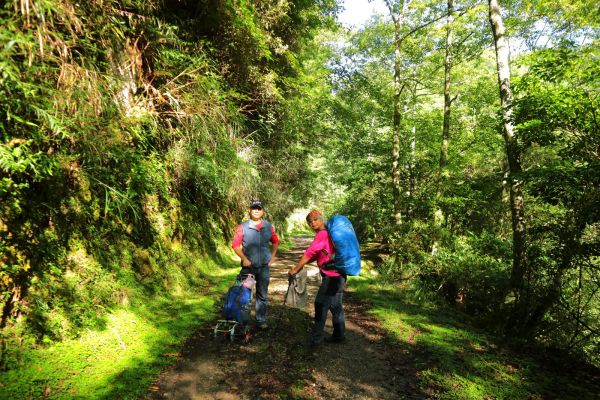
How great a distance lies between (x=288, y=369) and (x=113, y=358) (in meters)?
2.26

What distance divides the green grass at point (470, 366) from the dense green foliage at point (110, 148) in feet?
15.4

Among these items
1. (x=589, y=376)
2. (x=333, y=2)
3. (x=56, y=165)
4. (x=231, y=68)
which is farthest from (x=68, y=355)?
(x=333, y=2)

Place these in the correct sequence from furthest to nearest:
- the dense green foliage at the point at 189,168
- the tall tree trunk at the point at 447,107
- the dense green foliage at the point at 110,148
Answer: the tall tree trunk at the point at 447,107 → the dense green foliage at the point at 189,168 → the dense green foliage at the point at 110,148

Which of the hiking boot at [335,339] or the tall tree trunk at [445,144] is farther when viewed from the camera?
the tall tree trunk at [445,144]

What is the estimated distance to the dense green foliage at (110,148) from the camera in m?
3.41

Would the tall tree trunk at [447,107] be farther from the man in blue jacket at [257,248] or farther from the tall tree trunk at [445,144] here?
the man in blue jacket at [257,248]

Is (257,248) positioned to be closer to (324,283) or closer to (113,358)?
(324,283)

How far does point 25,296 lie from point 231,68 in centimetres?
796

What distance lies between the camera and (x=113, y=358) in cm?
391

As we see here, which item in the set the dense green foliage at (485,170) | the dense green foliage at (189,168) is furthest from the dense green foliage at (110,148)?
the dense green foliage at (485,170)

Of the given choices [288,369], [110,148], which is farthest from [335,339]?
[110,148]

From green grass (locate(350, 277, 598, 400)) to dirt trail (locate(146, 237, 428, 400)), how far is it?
0.27 metres

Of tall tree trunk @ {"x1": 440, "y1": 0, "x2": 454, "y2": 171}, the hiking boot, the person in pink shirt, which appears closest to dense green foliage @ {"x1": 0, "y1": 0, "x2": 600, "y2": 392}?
tall tree trunk @ {"x1": 440, "y1": 0, "x2": 454, "y2": 171}

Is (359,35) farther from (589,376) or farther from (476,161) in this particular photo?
(589,376)
